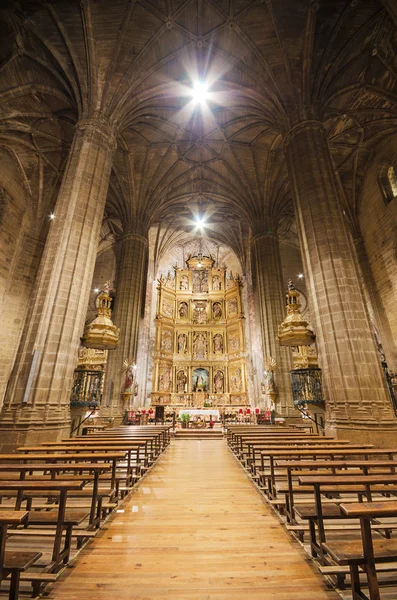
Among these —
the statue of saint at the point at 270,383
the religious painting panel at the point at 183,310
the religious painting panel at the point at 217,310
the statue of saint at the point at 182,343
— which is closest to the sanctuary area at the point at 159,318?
the statue of saint at the point at 270,383

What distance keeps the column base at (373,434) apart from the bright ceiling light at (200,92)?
1491 cm

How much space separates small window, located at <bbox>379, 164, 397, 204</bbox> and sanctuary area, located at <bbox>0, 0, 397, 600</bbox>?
113 mm

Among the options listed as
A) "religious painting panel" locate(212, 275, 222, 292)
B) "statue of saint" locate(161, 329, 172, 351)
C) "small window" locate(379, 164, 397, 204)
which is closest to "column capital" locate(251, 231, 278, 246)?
"small window" locate(379, 164, 397, 204)

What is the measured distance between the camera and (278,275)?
16.5 meters

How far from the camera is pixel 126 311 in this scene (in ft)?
51.3

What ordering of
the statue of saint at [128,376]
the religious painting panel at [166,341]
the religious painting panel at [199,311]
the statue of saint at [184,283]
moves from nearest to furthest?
the statue of saint at [128,376]
the religious painting panel at [166,341]
the religious painting panel at [199,311]
the statue of saint at [184,283]

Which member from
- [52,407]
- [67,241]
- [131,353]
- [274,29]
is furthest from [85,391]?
[274,29]

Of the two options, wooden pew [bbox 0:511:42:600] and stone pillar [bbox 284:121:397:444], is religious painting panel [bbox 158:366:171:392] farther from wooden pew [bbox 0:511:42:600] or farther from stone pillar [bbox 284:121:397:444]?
wooden pew [bbox 0:511:42:600]

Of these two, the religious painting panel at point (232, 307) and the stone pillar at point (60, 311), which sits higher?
the religious painting panel at point (232, 307)

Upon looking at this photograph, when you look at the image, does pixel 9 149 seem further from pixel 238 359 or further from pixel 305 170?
pixel 238 359

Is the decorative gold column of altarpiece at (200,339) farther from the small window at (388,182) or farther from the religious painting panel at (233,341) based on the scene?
the small window at (388,182)

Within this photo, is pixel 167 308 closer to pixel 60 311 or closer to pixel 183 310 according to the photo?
pixel 183 310

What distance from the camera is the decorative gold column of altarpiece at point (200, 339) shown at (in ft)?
70.6

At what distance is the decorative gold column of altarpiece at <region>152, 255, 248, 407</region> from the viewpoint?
2152cm
